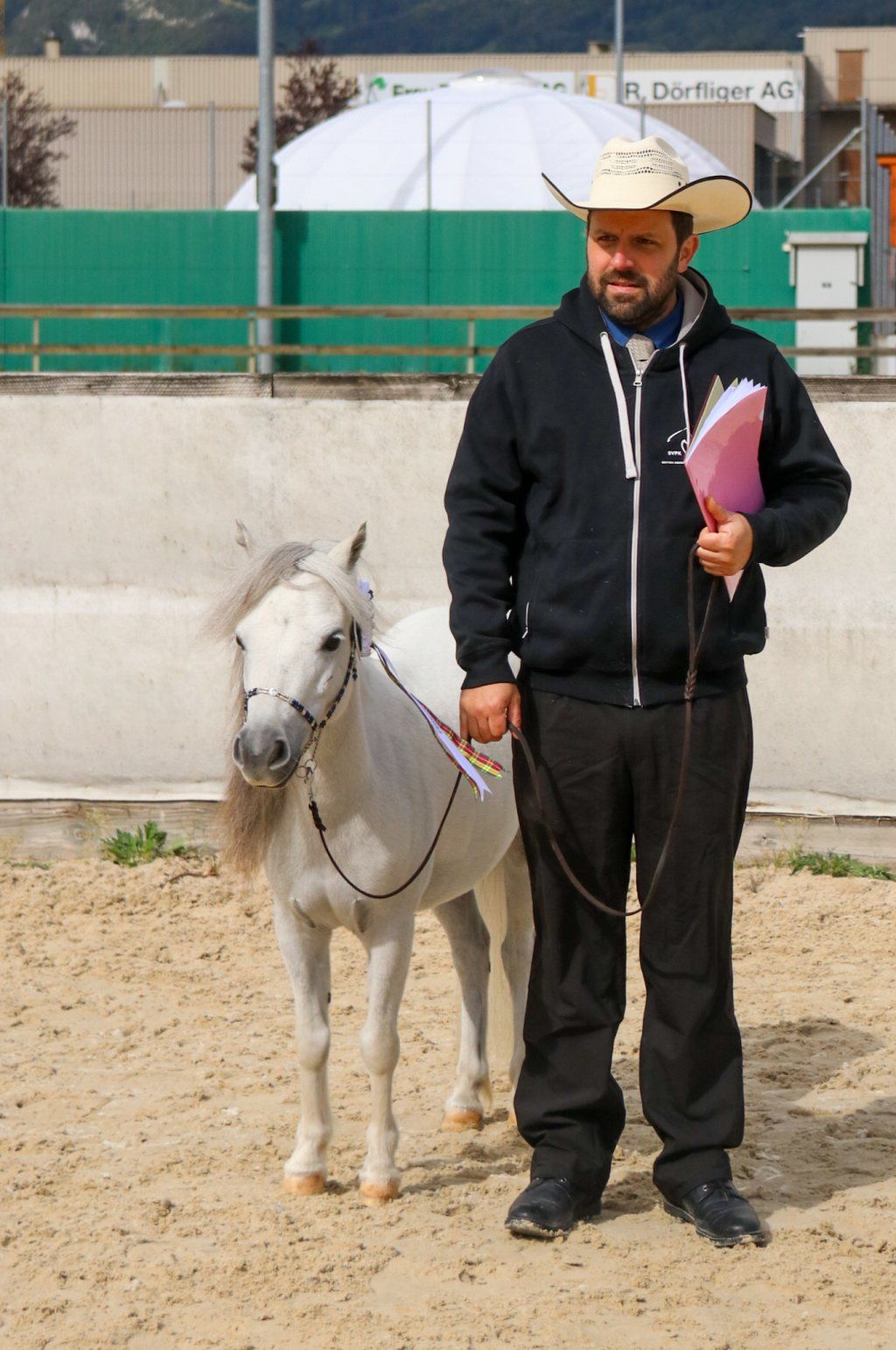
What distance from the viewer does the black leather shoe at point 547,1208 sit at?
12.6ft

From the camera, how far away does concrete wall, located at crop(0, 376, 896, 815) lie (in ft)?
24.2

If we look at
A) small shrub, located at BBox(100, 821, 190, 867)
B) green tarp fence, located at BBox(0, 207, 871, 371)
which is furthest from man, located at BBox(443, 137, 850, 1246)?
green tarp fence, located at BBox(0, 207, 871, 371)

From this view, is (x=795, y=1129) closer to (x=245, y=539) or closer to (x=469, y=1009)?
(x=469, y=1009)

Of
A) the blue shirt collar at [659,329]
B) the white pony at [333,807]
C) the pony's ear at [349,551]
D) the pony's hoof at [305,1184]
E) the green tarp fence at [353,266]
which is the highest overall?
the green tarp fence at [353,266]

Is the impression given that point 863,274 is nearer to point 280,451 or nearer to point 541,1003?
point 280,451

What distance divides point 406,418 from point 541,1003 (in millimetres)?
3882

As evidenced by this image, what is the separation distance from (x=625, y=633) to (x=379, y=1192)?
150 cm

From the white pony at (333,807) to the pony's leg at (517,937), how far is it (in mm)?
250

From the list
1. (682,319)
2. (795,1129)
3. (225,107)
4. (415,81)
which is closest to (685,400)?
(682,319)

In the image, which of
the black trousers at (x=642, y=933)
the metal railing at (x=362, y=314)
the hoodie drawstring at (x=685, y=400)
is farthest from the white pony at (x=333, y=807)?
the metal railing at (x=362, y=314)

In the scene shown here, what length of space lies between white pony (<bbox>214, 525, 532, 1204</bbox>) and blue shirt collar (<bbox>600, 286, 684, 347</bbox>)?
74 centimetres

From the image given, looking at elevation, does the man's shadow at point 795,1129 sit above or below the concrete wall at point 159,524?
below

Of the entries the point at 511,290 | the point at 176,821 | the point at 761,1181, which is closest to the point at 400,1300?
the point at 761,1181

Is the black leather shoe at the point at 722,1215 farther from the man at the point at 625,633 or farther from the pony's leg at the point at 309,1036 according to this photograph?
the pony's leg at the point at 309,1036
